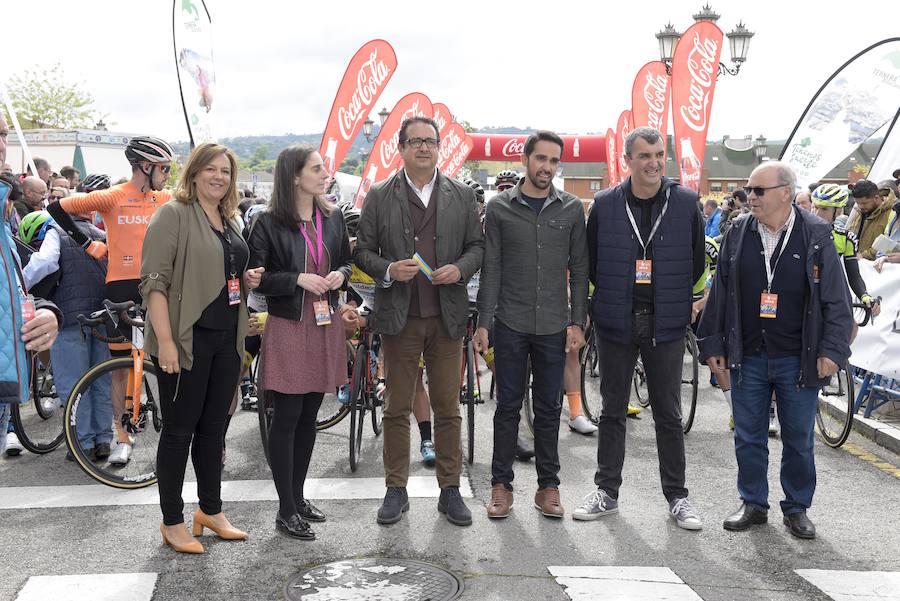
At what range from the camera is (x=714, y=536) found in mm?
5047

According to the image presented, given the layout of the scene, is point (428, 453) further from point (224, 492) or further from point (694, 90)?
point (694, 90)

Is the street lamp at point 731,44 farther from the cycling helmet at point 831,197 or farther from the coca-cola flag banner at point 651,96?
the cycling helmet at point 831,197

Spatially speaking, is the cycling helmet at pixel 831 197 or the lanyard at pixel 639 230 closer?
the lanyard at pixel 639 230

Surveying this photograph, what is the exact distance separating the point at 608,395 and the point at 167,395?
2541mm

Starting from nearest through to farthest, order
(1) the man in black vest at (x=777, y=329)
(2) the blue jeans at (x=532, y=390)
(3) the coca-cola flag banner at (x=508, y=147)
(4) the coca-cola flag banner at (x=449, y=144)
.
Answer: (1) the man in black vest at (x=777, y=329) < (2) the blue jeans at (x=532, y=390) < (4) the coca-cola flag banner at (x=449, y=144) < (3) the coca-cola flag banner at (x=508, y=147)

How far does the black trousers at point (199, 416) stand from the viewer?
4598 millimetres

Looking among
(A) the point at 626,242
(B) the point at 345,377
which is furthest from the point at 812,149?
(B) the point at 345,377

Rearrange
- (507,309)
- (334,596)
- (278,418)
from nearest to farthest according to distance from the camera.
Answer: (334,596) < (278,418) < (507,309)

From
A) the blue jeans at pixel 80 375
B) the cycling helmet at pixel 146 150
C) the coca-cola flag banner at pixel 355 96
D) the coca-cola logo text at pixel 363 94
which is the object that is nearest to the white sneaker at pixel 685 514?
the blue jeans at pixel 80 375

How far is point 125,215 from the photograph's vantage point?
6.24 m

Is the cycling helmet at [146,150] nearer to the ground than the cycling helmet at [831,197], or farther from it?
farther from it

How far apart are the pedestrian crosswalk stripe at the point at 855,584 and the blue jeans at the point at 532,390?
1.56 metres

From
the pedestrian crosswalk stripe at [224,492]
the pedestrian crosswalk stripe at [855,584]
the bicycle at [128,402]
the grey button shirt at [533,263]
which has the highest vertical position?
the grey button shirt at [533,263]

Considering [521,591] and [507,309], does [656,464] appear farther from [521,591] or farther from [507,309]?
[521,591]
